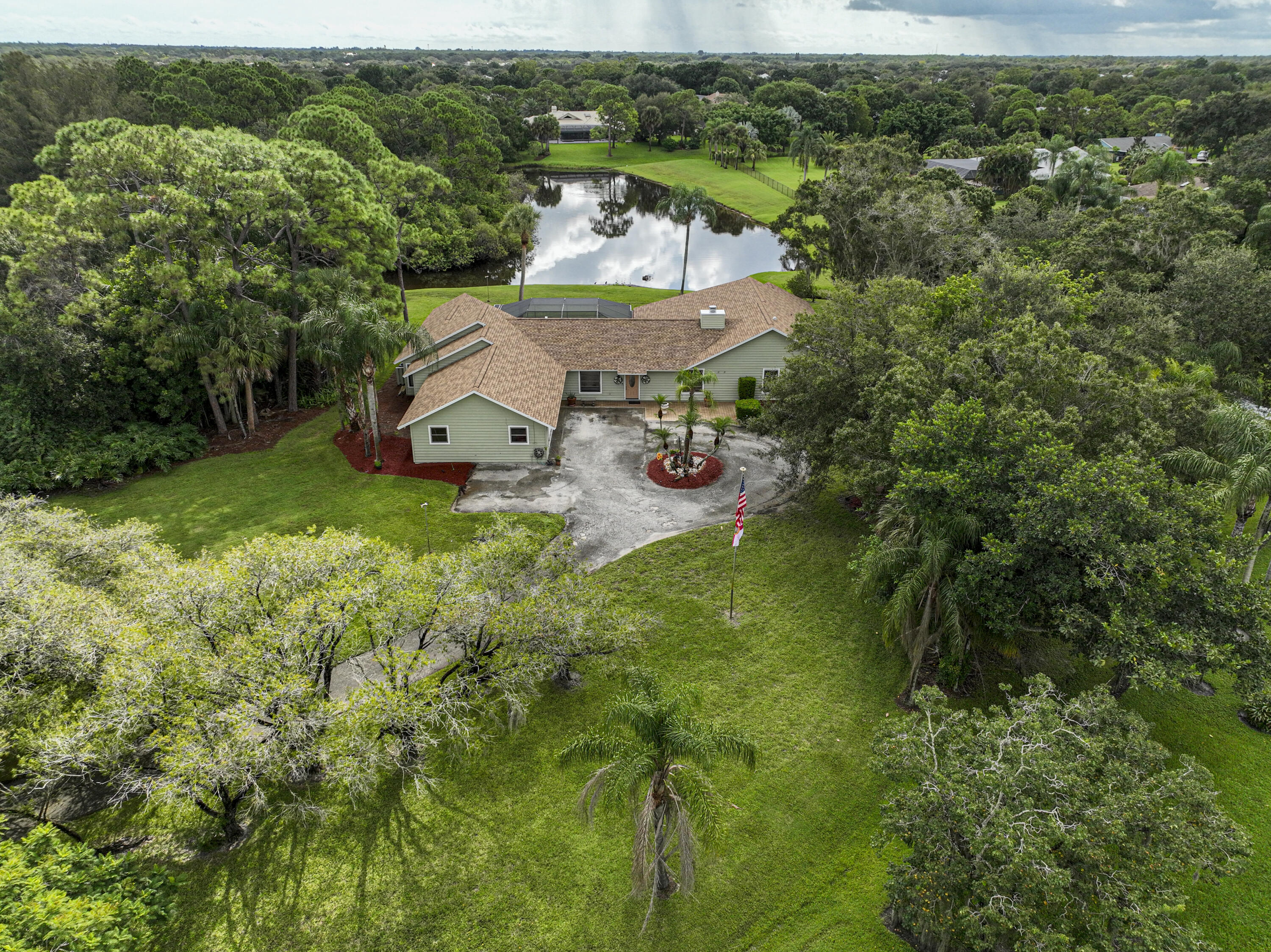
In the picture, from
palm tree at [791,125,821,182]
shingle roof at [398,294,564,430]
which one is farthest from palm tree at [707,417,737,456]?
palm tree at [791,125,821,182]

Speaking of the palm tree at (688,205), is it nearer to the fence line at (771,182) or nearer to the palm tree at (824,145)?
the palm tree at (824,145)

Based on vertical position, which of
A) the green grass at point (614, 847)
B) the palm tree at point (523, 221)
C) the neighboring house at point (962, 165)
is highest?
the neighboring house at point (962, 165)

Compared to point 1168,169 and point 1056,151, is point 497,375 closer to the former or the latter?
point 1168,169

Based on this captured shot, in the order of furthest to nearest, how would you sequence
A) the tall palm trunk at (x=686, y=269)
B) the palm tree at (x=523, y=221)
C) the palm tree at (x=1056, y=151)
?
the palm tree at (x=1056, y=151) < the tall palm trunk at (x=686, y=269) < the palm tree at (x=523, y=221)

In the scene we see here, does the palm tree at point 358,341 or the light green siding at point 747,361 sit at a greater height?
the palm tree at point 358,341

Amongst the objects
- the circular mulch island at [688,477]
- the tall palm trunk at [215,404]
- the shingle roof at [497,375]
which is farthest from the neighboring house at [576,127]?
the circular mulch island at [688,477]

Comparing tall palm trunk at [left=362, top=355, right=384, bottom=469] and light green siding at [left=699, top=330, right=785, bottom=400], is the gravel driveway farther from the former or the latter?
light green siding at [left=699, top=330, right=785, bottom=400]
